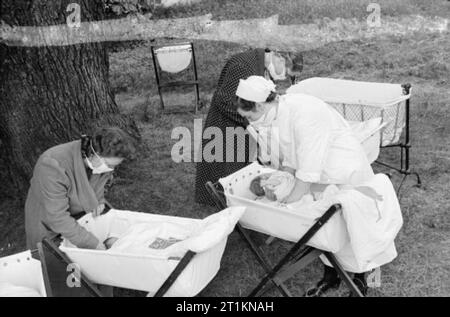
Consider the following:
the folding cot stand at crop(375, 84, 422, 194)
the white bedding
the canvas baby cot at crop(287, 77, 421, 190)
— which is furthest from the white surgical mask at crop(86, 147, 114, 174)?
the folding cot stand at crop(375, 84, 422, 194)

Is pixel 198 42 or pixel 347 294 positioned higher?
pixel 198 42

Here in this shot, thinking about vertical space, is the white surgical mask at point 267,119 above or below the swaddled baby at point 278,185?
above

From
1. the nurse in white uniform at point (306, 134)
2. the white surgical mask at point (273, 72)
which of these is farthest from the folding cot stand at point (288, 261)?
the white surgical mask at point (273, 72)

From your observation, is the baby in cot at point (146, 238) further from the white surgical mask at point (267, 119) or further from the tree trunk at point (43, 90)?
the tree trunk at point (43, 90)

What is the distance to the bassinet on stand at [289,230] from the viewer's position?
246 cm

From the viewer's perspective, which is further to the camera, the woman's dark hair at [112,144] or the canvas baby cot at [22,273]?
the woman's dark hair at [112,144]

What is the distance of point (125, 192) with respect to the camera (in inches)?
175

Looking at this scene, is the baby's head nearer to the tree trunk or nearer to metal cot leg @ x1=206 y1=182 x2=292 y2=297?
metal cot leg @ x1=206 y1=182 x2=292 y2=297

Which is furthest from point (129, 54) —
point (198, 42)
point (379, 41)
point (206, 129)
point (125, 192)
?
Result: point (206, 129)

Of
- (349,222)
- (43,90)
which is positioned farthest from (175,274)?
(43,90)

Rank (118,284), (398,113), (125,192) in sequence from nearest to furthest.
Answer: (118,284) < (398,113) < (125,192)

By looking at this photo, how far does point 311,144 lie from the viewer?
2.62m

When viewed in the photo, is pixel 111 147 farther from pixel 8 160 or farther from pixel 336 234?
pixel 8 160

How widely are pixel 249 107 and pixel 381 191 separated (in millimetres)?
772
